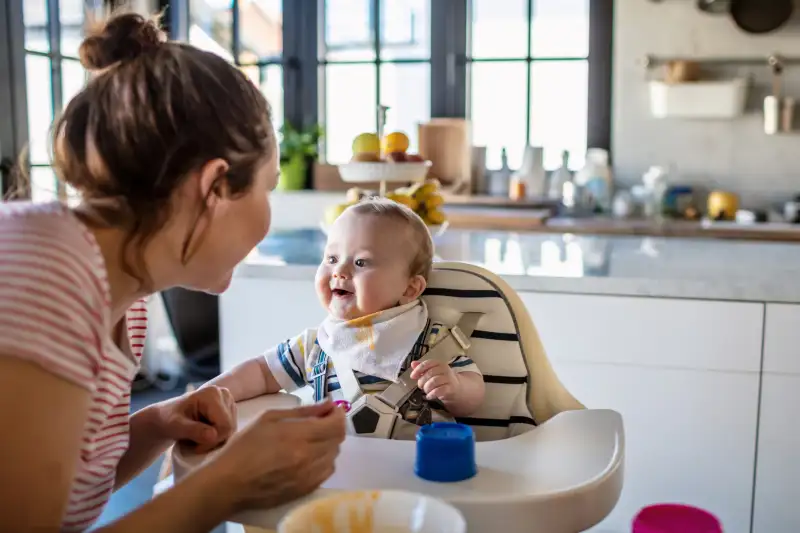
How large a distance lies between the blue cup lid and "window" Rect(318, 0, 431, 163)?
340 centimetres

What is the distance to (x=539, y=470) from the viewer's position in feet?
3.60

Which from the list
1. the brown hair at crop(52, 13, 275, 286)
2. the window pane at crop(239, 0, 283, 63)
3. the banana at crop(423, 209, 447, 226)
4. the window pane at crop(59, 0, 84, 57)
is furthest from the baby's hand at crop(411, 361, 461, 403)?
the window pane at crop(239, 0, 283, 63)

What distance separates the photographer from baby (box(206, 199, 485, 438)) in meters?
1.36

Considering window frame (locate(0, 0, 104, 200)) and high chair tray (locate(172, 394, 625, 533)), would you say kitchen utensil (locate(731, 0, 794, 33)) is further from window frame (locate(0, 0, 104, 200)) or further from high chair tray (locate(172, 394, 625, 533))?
high chair tray (locate(172, 394, 625, 533))

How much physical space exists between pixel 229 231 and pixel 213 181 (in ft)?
0.23

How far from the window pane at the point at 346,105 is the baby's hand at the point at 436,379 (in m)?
3.31

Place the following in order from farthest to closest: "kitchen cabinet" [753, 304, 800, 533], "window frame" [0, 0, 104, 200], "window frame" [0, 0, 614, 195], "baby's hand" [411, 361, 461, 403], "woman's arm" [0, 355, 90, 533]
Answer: "window frame" [0, 0, 614, 195], "window frame" [0, 0, 104, 200], "kitchen cabinet" [753, 304, 800, 533], "baby's hand" [411, 361, 461, 403], "woman's arm" [0, 355, 90, 533]

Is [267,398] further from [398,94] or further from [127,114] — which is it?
[398,94]

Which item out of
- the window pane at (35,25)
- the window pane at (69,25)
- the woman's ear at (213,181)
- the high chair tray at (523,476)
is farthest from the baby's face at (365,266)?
the window pane at (69,25)

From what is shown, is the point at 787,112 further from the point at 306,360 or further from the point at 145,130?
the point at 145,130

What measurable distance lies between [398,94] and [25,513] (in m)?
3.89

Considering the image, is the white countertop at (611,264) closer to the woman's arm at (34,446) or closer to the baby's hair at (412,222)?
the baby's hair at (412,222)

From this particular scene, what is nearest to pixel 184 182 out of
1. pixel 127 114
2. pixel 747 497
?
pixel 127 114

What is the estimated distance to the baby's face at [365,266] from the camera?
1.38 metres
